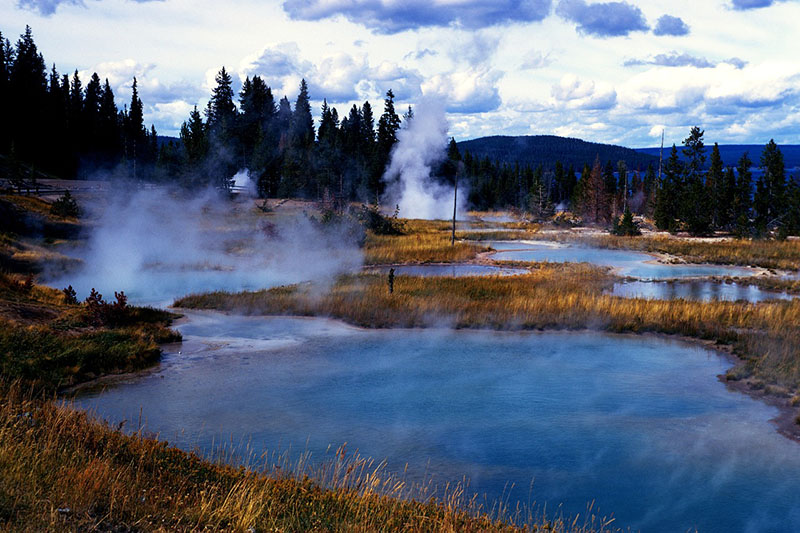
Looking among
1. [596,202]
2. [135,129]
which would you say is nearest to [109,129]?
[135,129]

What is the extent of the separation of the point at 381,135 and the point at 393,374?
7772cm

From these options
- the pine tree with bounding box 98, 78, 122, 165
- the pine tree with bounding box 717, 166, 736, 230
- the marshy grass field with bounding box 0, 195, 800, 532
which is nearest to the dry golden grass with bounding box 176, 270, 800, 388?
the marshy grass field with bounding box 0, 195, 800, 532

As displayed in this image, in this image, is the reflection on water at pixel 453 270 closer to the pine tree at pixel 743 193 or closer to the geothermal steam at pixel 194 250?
the geothermal steam at pixel 194 250

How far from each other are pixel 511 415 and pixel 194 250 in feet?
102

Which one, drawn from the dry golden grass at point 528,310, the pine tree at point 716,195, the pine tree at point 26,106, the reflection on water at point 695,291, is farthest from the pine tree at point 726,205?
the pine tree at point 26,106

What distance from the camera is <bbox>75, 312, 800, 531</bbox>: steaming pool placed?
1020 centimetres

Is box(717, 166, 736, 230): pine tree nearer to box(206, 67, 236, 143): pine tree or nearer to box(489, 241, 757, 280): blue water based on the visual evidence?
box(489, 241, 757, 280): blue water

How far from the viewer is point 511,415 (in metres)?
13.4

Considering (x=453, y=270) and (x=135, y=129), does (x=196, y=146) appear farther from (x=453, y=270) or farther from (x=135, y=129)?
(x=453, y=270)

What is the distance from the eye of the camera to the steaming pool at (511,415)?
10.2 meters

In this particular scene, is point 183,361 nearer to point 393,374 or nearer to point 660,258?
point 393,374

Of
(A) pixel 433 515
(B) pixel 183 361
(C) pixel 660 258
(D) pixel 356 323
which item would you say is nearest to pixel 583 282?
(D) pixel 356 323

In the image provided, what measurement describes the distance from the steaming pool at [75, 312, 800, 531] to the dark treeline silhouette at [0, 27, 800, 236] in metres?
42.1

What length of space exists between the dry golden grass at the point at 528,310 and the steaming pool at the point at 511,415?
71.9 inches
